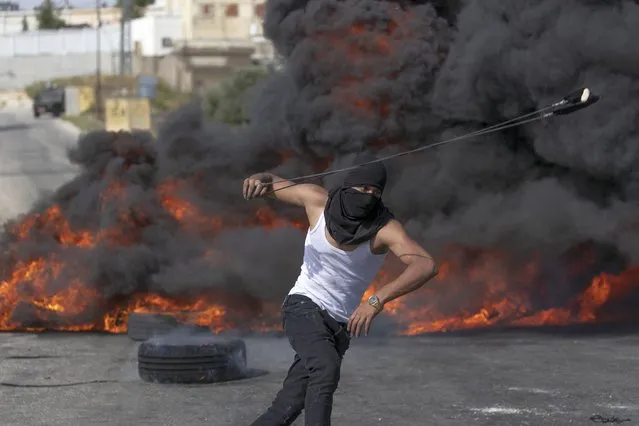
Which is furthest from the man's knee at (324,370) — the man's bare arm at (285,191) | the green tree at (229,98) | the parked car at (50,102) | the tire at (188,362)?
the parked car at (50,102)

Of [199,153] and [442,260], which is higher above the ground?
[199,153]

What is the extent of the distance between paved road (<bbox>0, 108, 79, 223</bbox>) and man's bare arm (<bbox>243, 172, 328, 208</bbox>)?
18.7 meters

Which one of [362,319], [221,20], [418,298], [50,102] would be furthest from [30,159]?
[362,319]

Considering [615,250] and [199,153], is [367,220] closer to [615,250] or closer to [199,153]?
[615,250]

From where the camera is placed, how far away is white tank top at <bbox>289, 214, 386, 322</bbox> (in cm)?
662

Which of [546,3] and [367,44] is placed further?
[367,44]

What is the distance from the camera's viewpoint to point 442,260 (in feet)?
46.9

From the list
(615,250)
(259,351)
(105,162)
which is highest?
(105,162)

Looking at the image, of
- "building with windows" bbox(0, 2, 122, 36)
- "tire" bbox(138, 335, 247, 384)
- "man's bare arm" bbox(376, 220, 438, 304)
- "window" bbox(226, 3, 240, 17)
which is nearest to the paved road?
"window" bbox(226, 3, 240, 17)

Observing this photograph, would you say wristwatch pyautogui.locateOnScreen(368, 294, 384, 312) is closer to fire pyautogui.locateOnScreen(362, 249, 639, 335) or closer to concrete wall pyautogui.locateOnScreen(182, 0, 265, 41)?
fire pyautogui.locateOnScreen(362, 249, 639, 335)

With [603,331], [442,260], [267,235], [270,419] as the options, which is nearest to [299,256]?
[267,235]

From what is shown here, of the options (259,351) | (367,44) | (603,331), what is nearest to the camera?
(259,351)

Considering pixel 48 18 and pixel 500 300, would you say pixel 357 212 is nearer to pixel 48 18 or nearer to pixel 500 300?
pixel 500 300

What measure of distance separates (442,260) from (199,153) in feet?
11.3
